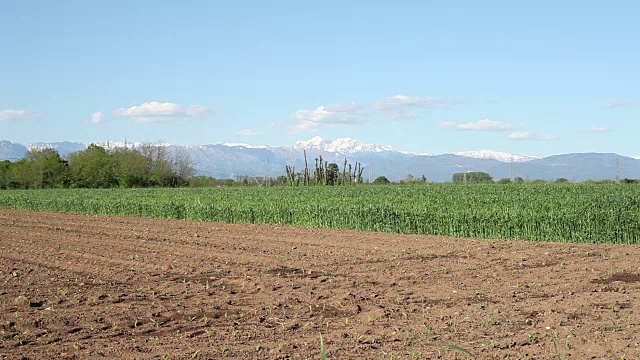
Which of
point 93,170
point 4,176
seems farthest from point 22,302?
point 4,176

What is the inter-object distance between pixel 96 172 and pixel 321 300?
7535 cm

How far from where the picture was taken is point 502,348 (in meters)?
7.70

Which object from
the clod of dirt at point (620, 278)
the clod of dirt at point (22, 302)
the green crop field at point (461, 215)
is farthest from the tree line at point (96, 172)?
the clod of dirt at point (620, 278)

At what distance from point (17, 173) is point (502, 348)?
270 ft

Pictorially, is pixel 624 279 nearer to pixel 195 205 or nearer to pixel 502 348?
pixel 502 348

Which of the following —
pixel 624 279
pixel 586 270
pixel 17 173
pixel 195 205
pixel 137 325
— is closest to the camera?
pixel 137 325

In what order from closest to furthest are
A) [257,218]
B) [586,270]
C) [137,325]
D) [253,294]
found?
1. [137,325]
2. [253,294]
3. [586,270]
4. [257,218]

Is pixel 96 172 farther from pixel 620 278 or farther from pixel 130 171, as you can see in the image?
pixel 620 278

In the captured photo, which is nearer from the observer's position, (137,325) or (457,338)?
(457,338)

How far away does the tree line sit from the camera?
80188mm

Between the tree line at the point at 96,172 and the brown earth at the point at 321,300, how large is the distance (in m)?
62.8

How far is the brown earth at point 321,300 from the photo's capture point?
7883 millimetres

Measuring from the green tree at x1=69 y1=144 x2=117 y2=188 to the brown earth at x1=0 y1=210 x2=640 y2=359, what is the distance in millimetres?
64932

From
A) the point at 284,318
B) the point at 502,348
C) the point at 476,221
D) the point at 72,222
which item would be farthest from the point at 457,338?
the point at 72,222
